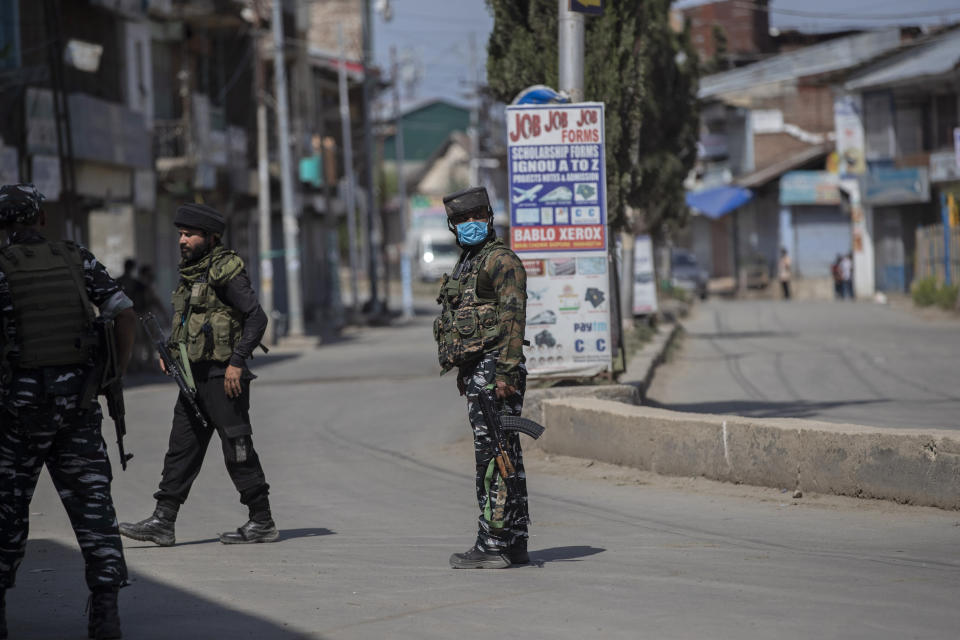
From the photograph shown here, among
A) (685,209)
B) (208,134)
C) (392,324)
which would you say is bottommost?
(392,324)

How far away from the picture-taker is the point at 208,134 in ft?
107

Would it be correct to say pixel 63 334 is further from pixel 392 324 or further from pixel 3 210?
pixel 392 324

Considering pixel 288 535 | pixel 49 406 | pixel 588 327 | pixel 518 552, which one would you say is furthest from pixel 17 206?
pixel 588 327

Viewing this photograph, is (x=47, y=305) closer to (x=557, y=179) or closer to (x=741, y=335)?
(x=557, y=179)

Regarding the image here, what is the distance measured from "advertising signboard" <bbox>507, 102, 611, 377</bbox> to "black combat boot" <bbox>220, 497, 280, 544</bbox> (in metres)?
4.45

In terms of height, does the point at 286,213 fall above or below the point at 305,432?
above

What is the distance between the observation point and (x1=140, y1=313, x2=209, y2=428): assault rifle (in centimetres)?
703

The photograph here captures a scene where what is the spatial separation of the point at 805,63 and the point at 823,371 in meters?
35.9

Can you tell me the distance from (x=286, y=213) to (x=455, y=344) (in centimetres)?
2485

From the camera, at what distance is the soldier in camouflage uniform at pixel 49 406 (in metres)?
5.18

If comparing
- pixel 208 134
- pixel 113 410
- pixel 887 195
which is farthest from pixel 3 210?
pixel 887 195

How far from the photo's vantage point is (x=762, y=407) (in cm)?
1327

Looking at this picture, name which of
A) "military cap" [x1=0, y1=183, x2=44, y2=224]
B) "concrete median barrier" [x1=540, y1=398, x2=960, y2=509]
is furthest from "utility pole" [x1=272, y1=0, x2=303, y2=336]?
"military cap" [x1=0, y1=183, x2=44, y2=224]

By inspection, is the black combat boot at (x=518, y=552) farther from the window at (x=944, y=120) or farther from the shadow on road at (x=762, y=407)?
the window at (x=944, y=120)
